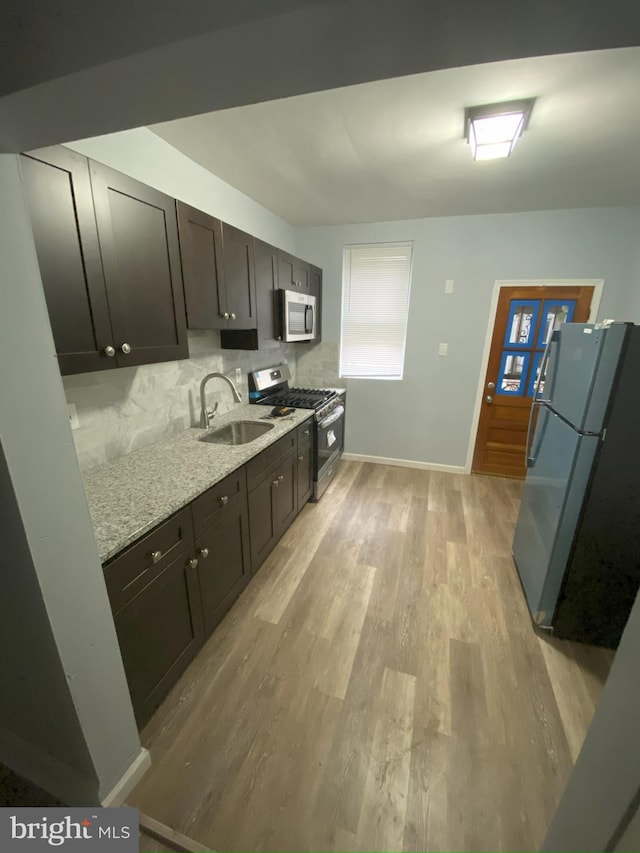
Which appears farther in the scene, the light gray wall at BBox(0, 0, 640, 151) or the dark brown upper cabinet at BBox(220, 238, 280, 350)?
the dark brown upper cabinet at BBox(220, 238, 280, 350)

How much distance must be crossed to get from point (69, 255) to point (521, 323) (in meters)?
3.54

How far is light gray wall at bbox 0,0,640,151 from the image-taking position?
0.40 m

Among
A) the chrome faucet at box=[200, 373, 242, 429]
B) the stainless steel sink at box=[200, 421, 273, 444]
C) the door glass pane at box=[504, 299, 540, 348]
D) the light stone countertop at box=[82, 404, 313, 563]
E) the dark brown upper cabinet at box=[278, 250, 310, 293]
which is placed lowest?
the stainless steel sink at box=[200, 421, 273, 444]

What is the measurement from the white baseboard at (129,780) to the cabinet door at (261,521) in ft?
2.99

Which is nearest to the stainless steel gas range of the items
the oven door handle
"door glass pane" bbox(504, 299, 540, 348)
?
the oven door handle

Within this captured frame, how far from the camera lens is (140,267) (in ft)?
4.57

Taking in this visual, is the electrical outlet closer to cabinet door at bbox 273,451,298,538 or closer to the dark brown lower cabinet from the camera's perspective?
the dark brown lower cabinet

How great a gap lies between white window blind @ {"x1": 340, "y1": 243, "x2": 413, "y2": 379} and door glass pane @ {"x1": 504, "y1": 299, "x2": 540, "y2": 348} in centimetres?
101

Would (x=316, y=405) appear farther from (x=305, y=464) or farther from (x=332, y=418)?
(x=305, y=464)

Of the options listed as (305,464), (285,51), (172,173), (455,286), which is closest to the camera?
(285,51)

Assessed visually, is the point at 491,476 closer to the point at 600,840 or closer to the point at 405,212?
the point at 405,212

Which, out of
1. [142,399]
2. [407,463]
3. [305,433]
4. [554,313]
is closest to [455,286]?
[554,313]

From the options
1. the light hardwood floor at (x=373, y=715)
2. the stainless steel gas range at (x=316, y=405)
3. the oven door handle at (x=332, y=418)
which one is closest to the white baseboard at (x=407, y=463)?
the stainless steel gas range at (x=316, y=405)

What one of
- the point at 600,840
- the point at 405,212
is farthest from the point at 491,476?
the point at 600,840
